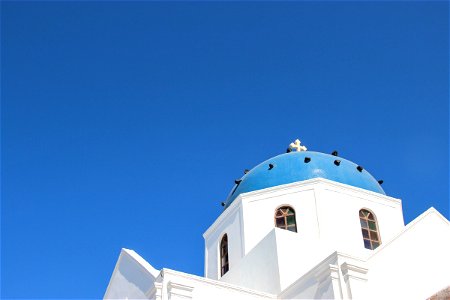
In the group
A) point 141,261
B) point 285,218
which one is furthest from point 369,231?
point 141,261

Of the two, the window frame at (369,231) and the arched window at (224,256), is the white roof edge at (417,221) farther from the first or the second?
the arched window at (224,256)

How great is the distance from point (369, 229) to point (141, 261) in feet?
21.9

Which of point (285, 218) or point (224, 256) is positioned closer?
point (285, 218)

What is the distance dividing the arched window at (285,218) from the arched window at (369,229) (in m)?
2.00

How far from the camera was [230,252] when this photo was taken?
55.4ft

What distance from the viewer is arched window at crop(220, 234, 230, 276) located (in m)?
17.0

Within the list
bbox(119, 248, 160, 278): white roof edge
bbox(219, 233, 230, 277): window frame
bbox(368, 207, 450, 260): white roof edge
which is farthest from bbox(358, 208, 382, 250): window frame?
bbox(119, 248, 160, 278): white roof edge

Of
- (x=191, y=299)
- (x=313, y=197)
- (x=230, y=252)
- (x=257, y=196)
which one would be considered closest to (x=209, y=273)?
(x=230, y=252)

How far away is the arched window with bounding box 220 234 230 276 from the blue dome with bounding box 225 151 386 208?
1.27 meters

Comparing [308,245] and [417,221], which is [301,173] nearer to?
[308,245]

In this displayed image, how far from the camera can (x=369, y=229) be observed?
16.5m

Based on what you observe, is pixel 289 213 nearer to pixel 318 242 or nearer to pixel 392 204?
pixel 318 242

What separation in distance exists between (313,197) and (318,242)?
1.75 m

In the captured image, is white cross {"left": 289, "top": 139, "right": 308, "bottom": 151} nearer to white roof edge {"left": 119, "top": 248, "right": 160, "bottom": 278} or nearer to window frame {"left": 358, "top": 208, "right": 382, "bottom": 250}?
window frame {"left": 358, "top": 208, "right": 382, "bottom": 250}
